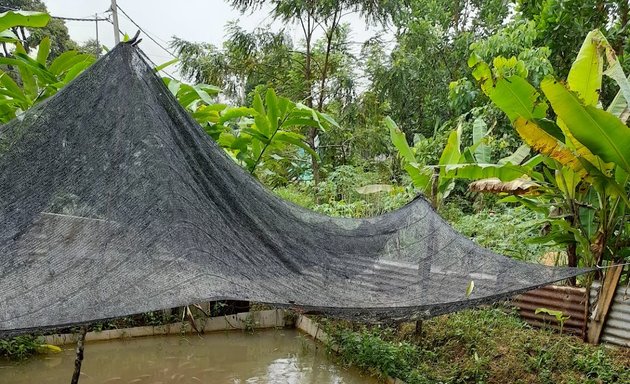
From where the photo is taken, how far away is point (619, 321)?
242 centimetres

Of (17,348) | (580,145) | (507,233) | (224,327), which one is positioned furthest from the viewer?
(507,233)

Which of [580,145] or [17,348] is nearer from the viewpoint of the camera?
[580,145]

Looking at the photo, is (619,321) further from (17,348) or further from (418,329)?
(17,348)

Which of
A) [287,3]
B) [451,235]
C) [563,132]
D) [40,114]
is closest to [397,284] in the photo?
[451,235]

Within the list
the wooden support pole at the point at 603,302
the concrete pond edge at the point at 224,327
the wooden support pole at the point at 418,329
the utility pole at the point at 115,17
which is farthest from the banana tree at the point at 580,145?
the utility pole at the point at 115,17

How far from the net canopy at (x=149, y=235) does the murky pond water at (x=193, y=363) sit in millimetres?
1003

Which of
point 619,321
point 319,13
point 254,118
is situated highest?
point 319,13

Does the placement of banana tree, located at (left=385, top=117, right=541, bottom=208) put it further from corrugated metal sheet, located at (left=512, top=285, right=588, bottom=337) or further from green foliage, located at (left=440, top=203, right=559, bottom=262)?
corrugated metal sheet, located at (left=512, top=285, right=588, bottom=337)

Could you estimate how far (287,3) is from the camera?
5.22 meters

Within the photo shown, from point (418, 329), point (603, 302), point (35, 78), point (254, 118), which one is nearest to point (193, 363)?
point (418, 329)

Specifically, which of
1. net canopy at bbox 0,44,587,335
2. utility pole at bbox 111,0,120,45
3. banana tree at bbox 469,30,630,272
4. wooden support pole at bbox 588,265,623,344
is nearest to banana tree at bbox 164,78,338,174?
net canopy at bbox 0,44,587,335

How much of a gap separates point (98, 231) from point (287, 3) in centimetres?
435

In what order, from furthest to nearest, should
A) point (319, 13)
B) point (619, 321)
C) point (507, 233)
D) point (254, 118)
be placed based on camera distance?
point (319, 13) → point (507, 233) → point (254, 118) → point (619, 321)

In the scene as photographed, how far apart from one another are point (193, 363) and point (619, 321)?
2243mm
